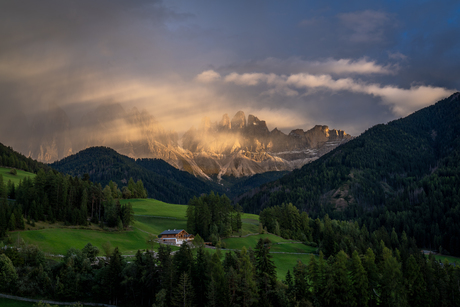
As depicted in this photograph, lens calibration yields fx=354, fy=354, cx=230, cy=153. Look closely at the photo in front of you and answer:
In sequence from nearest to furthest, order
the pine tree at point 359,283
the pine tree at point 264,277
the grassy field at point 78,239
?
the pine tree at point 264,277 → the pine tree at point 359,283 → the grassy field at point 78,239

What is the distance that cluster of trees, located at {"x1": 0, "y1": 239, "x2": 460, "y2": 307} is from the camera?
2360 inches

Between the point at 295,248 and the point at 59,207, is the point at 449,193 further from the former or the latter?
the point at 59,207

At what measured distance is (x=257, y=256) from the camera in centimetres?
6619

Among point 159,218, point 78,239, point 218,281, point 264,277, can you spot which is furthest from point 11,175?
point 264,277

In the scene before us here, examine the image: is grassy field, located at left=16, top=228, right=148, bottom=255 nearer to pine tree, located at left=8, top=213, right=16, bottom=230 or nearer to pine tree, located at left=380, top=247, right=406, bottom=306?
pine tree, located at left=8, top=213, right=16, bottom=230

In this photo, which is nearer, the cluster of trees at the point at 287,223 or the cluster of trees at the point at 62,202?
the cluster of trees at the point at 62,202

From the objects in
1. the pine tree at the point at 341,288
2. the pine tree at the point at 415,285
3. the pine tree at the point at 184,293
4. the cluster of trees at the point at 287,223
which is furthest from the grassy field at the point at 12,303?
the cluster of trees at the point at 287,223

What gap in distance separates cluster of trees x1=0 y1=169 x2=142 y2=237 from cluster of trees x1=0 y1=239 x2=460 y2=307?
32.7m

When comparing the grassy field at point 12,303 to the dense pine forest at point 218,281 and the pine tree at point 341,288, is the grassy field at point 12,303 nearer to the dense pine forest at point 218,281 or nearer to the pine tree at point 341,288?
the dense pine forest at point 218,281

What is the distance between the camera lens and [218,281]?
60.9 metres

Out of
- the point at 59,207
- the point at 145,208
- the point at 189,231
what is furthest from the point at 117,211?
the point at 145,208

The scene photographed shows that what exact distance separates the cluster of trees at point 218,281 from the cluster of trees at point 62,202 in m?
32.7

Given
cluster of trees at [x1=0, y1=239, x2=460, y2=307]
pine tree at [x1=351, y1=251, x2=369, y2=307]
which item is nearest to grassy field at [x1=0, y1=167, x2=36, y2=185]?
cluster of trees at [x1=0, y1=239, x2=460, y2=307]

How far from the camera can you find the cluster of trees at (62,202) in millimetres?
98812
